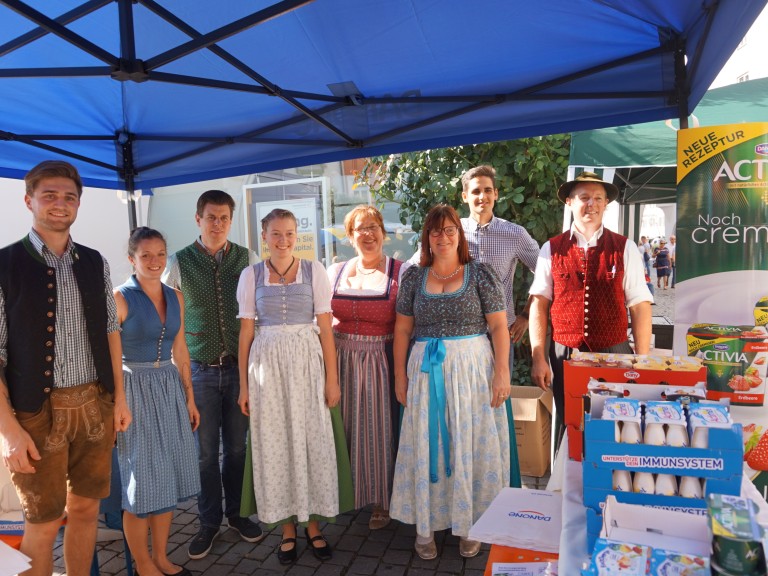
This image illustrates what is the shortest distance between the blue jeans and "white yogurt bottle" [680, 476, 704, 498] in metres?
2.50

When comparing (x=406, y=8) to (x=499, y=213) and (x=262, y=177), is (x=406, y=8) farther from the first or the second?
(x=262, y=177)

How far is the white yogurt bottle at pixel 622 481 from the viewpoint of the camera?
1355 millimetres

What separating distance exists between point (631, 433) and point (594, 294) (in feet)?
5.62

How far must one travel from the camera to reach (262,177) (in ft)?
27.3

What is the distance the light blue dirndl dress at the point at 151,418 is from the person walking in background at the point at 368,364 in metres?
0.91

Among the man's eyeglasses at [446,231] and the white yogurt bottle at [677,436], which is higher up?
the man's eyeglasses at [446,231]

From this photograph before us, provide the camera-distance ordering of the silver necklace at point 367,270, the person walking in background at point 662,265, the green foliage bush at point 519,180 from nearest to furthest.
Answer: the silver necklace at point 367,270
the green foliage bush at point 519,180
the person walking in background at point 662,265

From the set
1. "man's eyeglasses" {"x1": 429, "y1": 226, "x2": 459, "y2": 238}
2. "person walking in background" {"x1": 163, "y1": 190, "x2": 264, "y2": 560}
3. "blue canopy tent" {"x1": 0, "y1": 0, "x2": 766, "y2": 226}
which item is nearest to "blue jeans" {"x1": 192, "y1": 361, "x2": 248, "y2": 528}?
"person walking in background" {"x1": 163, "y1": 190, "x2": 264, "y2": 560}

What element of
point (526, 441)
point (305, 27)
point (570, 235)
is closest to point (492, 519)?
point (570, 235)

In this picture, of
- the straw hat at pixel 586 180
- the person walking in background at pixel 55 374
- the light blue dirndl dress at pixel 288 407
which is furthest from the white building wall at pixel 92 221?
the straw hat at pixel 586 180

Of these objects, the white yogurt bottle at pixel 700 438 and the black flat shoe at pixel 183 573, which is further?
the black flat shoe at pixel 183 573

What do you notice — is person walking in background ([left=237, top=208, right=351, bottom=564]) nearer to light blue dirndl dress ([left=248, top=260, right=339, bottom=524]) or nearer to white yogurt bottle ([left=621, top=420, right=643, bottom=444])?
light blue dirndl dress ([left=248, top=260, right=339, bottom=524])

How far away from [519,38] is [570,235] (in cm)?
106

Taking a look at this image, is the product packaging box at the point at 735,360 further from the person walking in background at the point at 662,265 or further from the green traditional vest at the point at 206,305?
the person walking in background at the point at 662,265
